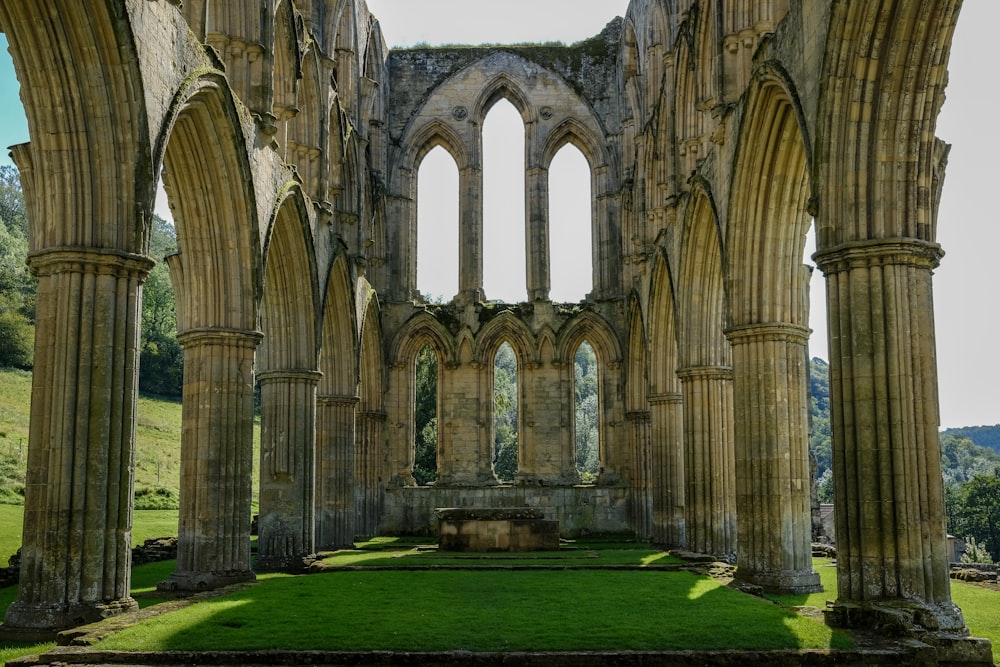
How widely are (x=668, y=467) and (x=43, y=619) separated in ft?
48.1

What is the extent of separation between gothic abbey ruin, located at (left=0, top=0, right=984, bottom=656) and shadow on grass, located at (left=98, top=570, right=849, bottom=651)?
3.59ft

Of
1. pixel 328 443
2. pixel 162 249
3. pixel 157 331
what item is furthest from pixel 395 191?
pixel 162 249

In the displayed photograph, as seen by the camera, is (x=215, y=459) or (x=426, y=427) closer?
(x=215, y=459)

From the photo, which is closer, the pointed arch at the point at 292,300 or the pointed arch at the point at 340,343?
the pointed arch at the point at 292,300

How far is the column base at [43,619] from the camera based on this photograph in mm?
9609

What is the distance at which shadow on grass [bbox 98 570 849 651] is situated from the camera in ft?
29.1

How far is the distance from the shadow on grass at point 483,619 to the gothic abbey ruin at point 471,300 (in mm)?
1094

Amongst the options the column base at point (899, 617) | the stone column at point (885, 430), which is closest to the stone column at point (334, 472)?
the stone column at point (885, 430)

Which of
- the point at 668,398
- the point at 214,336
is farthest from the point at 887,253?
the point at 668,398

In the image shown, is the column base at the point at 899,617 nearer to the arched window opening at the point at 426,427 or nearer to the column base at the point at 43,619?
the column base at the point at 43,619

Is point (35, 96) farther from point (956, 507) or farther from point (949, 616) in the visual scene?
point (956, 507)

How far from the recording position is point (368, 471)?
26.6m

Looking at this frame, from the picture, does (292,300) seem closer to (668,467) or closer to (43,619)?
(668,467)

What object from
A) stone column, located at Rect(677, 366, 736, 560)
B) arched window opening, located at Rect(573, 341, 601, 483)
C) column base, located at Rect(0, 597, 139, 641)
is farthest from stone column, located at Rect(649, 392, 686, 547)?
arched window opening, located at Rect(573, 341, 601, 483)
